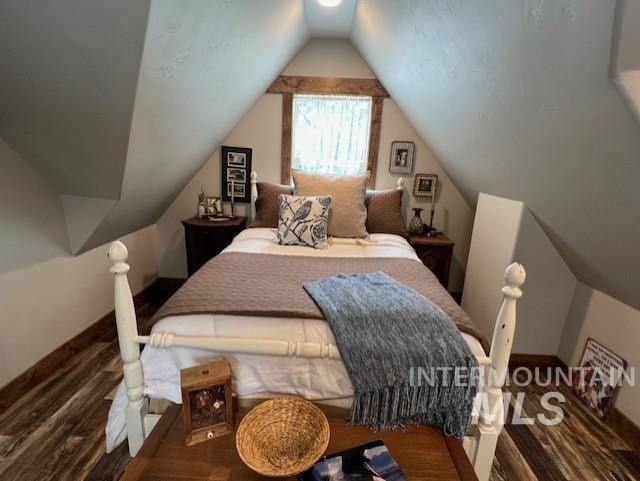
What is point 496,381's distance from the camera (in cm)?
116

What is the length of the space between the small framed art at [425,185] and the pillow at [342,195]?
2.24ft

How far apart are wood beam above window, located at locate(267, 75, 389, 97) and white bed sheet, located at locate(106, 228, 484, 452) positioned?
7.77 ft

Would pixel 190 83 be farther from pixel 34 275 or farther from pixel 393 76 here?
pixel 393 76

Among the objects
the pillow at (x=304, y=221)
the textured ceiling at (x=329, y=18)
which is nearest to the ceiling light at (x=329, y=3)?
the textured ceiling at (x=329, y=18)

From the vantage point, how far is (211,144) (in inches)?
110

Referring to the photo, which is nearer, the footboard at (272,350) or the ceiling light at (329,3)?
the footboard at (272,350)

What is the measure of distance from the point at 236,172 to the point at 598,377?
3.00 metres

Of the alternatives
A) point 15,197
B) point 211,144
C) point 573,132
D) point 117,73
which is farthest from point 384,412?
point 211,144

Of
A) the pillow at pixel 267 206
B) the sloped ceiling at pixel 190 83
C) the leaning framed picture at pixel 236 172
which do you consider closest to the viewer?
the sloped ceiling at pixel 190 83

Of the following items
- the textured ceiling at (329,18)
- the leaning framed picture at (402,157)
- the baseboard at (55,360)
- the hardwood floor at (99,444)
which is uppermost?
the textured ceiling at (329,18)

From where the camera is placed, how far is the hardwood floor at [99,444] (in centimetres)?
142

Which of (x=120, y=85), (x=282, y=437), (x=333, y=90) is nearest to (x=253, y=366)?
(x=282, y=437)

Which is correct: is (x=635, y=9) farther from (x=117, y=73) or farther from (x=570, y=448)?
(x=570, y=448)

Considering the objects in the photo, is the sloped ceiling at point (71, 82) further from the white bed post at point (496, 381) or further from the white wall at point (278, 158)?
the white bed post at point (496, 381)
